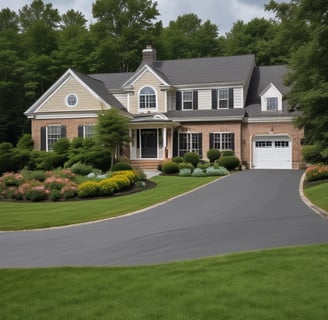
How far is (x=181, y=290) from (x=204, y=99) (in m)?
Answer: 29.4

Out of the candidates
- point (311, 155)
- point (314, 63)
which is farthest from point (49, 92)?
point (314, 63)

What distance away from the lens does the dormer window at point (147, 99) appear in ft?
114

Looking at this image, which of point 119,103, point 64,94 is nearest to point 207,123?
point 119,103

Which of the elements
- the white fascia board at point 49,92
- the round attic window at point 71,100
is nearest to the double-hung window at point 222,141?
the round attic window at point 71,100

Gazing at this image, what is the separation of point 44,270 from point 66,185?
13.6 meters

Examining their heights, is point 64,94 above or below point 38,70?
below

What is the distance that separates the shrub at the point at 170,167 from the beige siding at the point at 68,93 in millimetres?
7611

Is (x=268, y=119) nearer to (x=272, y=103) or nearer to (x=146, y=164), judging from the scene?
(x=272, y=103)

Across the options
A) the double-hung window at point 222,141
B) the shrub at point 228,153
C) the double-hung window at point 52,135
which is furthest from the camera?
the double-hung window at point 52,135

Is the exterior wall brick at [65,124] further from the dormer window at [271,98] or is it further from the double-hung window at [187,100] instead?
the dormer window at [271,98]

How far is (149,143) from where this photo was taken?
1318 inches

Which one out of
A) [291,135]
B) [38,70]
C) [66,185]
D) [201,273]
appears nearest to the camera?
[201,273]

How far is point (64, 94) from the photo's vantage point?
32.9 metres

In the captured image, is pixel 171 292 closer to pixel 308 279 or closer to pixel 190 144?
pixel 308 279
